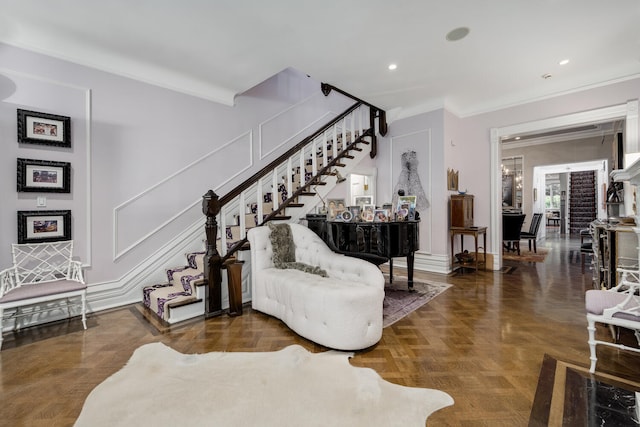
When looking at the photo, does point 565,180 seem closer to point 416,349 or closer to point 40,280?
point 416,349

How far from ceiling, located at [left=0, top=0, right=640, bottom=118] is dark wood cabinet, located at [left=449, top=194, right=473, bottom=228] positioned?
6.06 ft

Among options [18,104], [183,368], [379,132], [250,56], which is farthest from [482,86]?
[18,104]

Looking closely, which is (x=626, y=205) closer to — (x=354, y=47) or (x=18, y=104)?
(x=354, y=47)

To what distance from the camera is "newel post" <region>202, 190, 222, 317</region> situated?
3.05 m

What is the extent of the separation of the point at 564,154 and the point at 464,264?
595cm

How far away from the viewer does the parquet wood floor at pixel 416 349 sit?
1682 mm

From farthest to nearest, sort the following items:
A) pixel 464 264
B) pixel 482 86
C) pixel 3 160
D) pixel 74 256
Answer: pixel 464 264 → pixel 482 86 → pixel 74 256 → pixel 3 160

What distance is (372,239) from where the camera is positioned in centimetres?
323

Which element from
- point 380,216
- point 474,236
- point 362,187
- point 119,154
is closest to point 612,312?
point 380,216

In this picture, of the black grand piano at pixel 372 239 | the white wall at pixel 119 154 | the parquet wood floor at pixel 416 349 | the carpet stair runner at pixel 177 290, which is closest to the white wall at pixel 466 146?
the parquet wood floor at pixel 416 349

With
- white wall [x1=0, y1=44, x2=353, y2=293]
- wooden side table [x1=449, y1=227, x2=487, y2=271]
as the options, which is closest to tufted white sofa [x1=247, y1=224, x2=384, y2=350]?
white wall [x1=0, y1=44, x2=353, y2=293]

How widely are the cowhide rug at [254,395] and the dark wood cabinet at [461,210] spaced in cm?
376

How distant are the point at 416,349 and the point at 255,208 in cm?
302

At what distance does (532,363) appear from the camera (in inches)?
82.0
